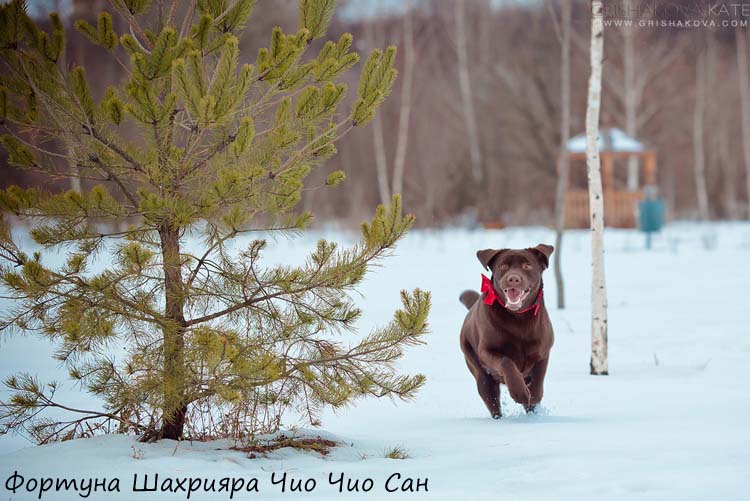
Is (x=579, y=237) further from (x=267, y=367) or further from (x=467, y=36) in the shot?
(x=267, y=367)

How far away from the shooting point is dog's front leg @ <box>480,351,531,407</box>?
5426 mm

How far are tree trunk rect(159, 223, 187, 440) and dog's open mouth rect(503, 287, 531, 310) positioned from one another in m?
2.01

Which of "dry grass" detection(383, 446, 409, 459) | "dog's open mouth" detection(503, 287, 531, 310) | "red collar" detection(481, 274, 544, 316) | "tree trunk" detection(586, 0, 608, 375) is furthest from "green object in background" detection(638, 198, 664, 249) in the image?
"dry grass" detection(383, 446, 409, 459)

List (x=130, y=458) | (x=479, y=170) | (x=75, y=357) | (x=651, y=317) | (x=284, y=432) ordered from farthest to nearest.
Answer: (x=479, y=170) < (x=651, y=317) < (x=284, y=432) < (x=75, y=357) < (x=130, y=458)

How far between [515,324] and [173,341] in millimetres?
2220

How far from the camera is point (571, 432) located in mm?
5098

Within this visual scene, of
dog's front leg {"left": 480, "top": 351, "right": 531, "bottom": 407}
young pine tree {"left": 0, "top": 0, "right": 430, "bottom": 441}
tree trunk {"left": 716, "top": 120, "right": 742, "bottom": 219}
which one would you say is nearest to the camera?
young pine tree {"left": 0, "top": 0, "right": 430, "bottom": 441}

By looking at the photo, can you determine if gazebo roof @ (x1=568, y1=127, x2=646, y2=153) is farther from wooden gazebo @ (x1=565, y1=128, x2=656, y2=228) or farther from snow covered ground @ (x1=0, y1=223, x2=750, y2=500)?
snow covered ground @ (x1=0, y1=223, x2=750, y2=500)

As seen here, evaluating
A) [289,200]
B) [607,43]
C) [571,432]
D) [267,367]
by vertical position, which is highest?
[607,43]

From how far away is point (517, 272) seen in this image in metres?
5.48

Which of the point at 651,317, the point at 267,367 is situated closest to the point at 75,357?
the point at 267,367

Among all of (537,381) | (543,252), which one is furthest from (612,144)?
(537,381)

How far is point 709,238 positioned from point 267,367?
1771 centimetres

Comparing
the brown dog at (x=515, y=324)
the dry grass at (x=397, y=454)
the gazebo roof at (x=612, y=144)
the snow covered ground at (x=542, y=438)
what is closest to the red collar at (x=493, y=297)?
the brown dog at (x=515, y=324)
